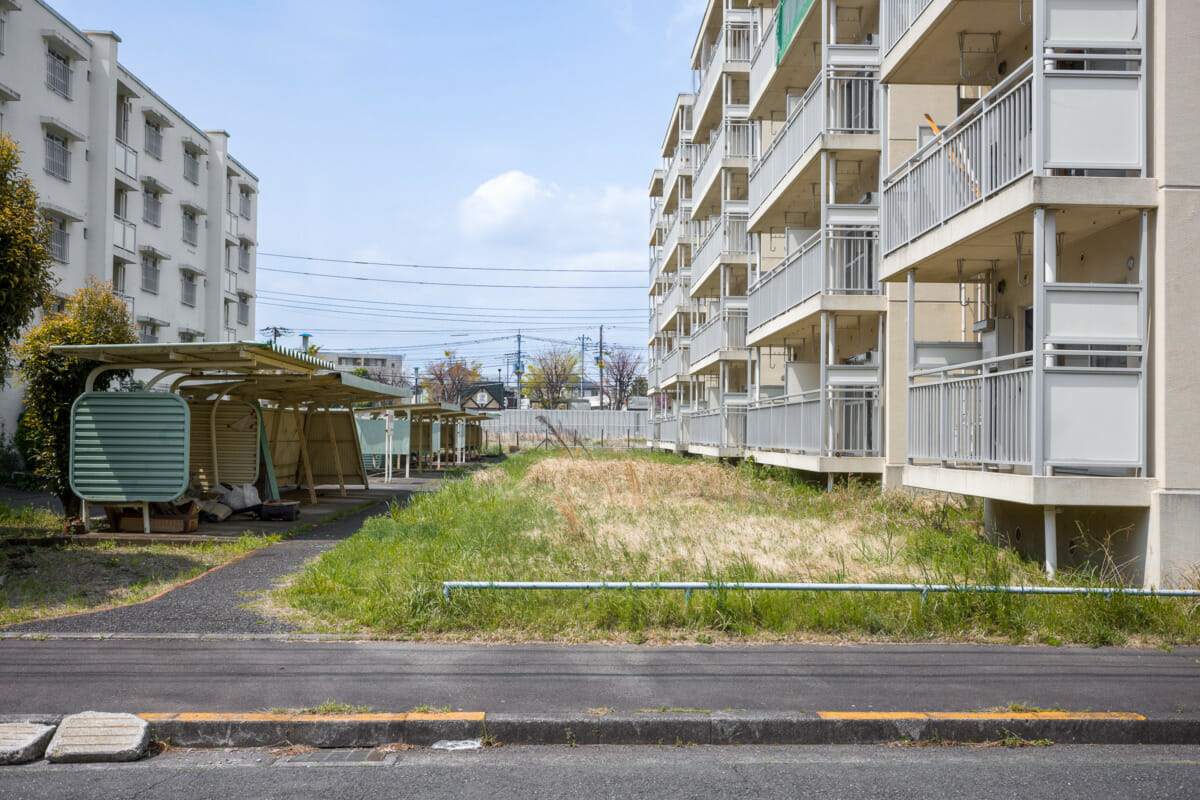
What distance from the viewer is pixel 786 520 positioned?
1334cm

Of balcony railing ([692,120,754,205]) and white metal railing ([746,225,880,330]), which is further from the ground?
balcony railing ([692,120,754,205])

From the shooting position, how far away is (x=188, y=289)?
134ft

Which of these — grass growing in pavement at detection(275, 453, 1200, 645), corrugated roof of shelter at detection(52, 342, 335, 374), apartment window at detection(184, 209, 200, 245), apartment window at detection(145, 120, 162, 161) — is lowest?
grass growing in pavement at detection(275, 453, 1200, 645)

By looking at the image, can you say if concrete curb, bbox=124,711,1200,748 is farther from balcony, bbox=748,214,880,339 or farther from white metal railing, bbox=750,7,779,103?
white metal railing, bbox=750,7,779,103

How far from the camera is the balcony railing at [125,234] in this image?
109 ft

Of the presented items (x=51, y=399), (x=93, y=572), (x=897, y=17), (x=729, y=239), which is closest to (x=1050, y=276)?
(x=897, y=17)

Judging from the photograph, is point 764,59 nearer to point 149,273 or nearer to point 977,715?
point 977,715

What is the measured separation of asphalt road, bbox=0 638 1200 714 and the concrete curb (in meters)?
0.17

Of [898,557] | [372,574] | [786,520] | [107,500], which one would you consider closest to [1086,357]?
[898,557]

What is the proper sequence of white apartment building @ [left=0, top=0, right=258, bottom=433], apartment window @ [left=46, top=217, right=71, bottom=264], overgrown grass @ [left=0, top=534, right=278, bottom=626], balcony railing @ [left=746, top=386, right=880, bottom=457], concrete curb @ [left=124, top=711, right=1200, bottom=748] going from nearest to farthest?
concrete curb @ [left=124, top=711, right=1200, bottom=748]
overgrown grass @ [left=0, top=534, right=278, bottom=626]
balcony railing @ [left=746, top=386, right=880, bottom=457]
white apartment building @ [left=0, top=0, right=258, bottom=433]
apartment window @ [left=46, top=217, right=71, bottom=264]

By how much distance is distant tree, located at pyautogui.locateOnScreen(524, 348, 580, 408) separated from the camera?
105m

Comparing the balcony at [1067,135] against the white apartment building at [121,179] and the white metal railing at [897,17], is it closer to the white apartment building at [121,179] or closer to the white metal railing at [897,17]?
the white metal railing at [897,17]

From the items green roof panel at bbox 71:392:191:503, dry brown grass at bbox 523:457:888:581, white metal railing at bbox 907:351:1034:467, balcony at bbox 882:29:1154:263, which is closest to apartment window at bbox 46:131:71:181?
dry brown grass at bbox 523:457:888:581

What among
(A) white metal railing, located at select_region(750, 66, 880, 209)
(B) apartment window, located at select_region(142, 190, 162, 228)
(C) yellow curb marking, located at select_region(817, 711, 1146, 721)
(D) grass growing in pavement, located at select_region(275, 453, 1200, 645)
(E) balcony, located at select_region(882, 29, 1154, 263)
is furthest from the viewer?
(B) apartment window, located at select_region(142, 190, 162, 228)
